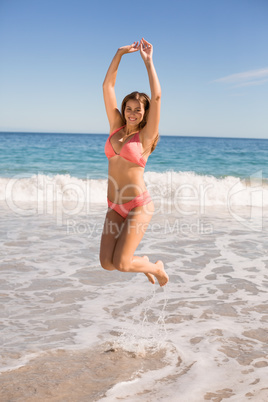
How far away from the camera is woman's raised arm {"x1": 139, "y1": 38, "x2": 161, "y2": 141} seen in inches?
155

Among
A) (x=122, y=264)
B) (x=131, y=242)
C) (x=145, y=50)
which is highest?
(x=145, y=50)

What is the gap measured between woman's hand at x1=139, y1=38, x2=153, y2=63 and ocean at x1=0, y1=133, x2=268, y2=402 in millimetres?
2809

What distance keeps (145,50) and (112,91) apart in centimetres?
52

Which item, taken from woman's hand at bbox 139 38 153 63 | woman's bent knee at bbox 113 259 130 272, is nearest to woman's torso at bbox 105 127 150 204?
woman's bent knee at bbox 113 259 130 272

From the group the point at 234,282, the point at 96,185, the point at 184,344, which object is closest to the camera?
the point at 184,344

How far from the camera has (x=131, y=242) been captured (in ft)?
13.1

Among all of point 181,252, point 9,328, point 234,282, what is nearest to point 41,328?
point 9,328

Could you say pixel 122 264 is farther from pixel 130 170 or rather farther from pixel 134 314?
pixel 134 314

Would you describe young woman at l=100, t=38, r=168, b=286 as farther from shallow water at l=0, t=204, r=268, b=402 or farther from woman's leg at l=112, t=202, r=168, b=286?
shallow water at l=0, t=204, r=268, b=402

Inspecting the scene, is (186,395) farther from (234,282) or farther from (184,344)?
(234,282)

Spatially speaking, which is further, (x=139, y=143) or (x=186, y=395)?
(x=139, y=143)

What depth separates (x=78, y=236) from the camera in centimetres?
904

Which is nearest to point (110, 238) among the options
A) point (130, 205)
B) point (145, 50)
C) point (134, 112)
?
point (130, 205)

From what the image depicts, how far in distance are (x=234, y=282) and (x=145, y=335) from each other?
2.20 m
